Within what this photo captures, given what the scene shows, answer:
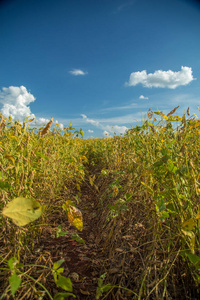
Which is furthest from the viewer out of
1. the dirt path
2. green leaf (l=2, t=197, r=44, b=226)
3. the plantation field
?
the dirt path

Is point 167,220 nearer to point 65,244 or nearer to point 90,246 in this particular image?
point 90,246

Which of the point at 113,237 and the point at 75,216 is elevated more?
the point at 75,216

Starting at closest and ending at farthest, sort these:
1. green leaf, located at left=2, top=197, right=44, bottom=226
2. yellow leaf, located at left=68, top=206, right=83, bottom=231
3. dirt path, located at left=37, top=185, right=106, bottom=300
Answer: green leaf, located at left=2, top=197, right=44, bottom=226 < yellow leaf, located at left=68, top=206, right=83, bottom=231 < dirt path, located at left=37, top=185, right=106, bottom=300

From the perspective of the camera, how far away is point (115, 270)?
1.29 m

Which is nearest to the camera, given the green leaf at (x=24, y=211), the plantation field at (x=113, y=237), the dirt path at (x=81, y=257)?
the green leaf at (x=24, y=211)

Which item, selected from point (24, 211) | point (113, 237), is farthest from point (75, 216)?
point (113, 237)

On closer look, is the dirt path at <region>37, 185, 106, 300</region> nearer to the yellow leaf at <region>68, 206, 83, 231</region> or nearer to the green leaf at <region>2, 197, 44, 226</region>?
the yellow leaf at <region>68, 206, 83, 231</region>

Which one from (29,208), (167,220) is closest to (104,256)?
(167,220)

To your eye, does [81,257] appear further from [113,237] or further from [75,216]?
[75,216]

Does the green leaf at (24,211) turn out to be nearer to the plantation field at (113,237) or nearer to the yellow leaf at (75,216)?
the plantation field at (113,237)

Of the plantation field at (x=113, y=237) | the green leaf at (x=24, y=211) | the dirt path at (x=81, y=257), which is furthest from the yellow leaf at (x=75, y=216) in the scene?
the dirt path at (x=81, y=257)

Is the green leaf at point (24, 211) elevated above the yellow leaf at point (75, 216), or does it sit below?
above

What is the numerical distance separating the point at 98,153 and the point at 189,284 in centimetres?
417

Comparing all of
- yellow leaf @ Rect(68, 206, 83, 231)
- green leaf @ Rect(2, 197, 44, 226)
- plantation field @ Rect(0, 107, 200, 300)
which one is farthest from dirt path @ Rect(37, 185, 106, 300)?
green leaf @ Rect(2, 197, 44, 226)
